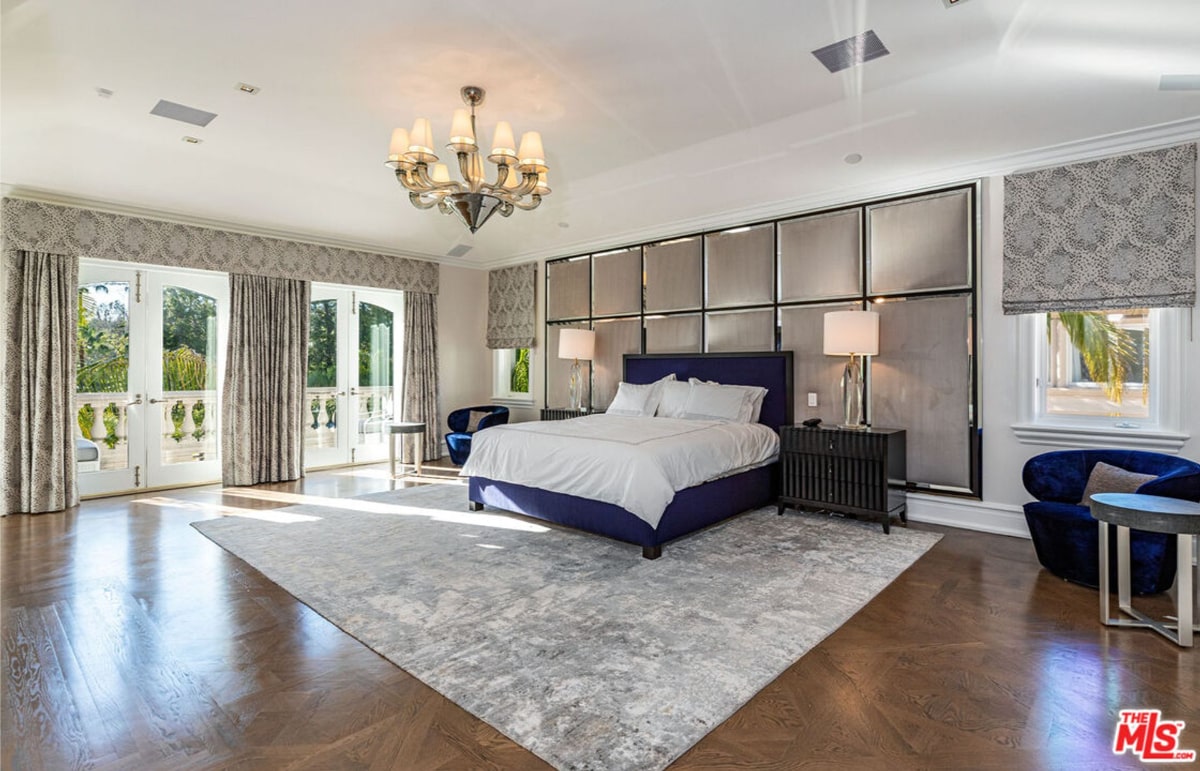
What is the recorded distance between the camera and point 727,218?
602cm

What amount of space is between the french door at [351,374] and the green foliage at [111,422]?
1784 mm

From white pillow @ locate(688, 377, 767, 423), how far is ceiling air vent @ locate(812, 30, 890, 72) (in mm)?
2772

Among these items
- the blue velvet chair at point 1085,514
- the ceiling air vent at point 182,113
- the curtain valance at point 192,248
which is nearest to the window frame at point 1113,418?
the blue velvet chair at point 1085,514

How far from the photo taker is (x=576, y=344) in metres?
6.97

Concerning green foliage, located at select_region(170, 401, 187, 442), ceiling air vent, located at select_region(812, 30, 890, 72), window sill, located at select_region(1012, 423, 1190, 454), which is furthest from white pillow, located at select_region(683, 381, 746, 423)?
green foliage, located at select_region(170, 401, 187, 442)

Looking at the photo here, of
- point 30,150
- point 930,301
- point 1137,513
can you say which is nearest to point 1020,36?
point 930,301

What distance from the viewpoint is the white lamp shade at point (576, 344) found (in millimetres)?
6973

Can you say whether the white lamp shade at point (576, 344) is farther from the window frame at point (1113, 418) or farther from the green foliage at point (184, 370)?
the window frame at point (1113, 418)

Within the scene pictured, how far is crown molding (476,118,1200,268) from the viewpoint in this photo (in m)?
3.89

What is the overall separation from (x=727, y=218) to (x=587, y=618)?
14.4 ft

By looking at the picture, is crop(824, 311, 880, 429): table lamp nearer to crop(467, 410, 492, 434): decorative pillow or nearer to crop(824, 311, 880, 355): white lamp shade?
crop(824, 311, 880, 355): white lamp shade

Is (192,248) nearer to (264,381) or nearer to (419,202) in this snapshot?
(264,381)

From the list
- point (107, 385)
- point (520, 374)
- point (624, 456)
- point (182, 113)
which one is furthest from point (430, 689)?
point (520, 374)

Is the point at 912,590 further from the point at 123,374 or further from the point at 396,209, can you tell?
the point at 123,374
